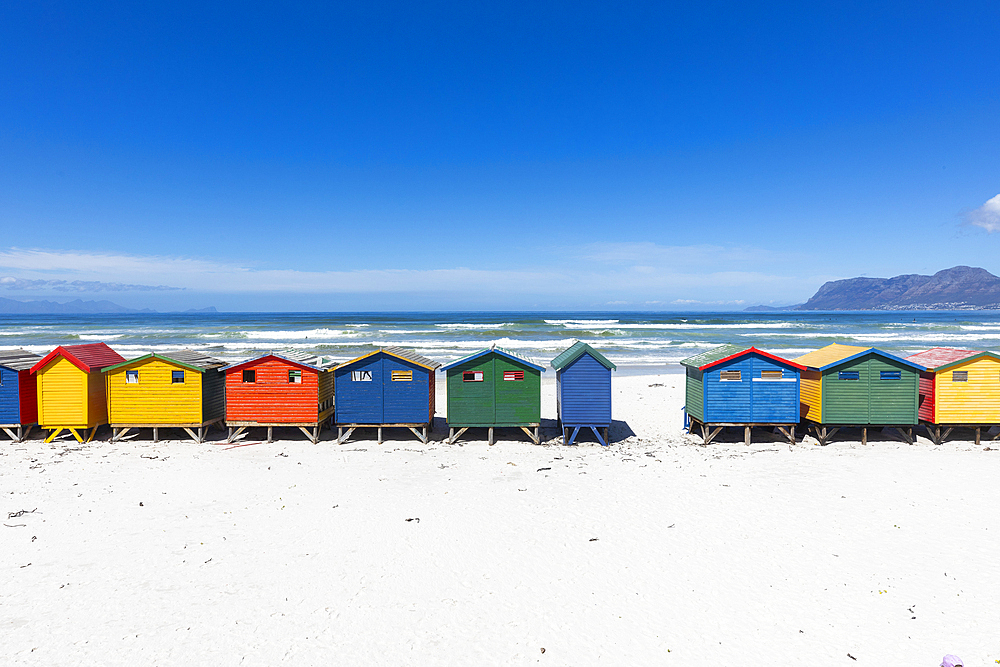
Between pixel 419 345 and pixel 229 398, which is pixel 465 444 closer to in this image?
pixel 229 398

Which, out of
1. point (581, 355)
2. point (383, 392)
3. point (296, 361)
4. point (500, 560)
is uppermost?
point (581, 355)

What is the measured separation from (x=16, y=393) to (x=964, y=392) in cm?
3026

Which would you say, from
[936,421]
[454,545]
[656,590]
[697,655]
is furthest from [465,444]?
[936,421]

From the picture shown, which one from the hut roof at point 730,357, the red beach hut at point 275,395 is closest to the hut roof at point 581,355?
the hut roof at point 730,357

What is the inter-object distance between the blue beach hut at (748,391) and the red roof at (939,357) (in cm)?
426

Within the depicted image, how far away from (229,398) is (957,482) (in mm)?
20514

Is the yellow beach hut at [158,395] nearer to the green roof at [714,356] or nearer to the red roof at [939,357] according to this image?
the green roof at [714,356]

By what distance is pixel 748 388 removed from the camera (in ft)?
50.5

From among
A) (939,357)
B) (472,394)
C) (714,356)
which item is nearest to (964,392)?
(939,357)

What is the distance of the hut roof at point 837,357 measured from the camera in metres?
15.0

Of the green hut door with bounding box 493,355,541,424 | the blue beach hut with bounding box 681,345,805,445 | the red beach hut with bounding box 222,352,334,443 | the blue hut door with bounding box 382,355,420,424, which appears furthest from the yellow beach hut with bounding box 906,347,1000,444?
the red beach hut with bounding box 222,352,334,443

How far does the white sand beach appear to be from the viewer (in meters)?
6.29

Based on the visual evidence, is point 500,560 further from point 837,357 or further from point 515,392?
point 837,357

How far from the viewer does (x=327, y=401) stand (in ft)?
54.7
